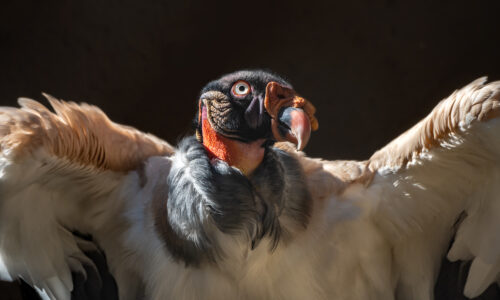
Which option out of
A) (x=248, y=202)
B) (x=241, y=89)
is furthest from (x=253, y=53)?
(x=248, y=202)

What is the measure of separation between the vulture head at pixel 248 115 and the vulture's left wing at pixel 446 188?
Result: 452 millimetres

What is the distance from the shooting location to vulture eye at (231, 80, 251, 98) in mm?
2430

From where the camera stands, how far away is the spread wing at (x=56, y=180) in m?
2.25

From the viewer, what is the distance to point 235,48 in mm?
4242

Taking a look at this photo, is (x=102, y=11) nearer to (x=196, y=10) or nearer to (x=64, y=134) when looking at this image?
(x=196, y=10)

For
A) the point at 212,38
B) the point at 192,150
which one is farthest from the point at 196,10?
the point at 192,150

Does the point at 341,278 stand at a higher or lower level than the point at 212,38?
lower

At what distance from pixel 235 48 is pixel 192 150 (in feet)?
5.91

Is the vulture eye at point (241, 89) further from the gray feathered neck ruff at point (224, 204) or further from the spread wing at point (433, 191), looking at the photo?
the spread wing at point (433, 191)

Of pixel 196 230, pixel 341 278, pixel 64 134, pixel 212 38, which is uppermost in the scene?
pixel 212 38

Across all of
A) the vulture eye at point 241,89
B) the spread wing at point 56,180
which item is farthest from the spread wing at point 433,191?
the spread wing at point 56,180

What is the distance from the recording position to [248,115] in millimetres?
2412

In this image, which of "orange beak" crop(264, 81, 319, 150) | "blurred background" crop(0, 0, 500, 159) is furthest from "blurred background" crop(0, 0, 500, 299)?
"orange beak" crop(264, 81, 319, 150)

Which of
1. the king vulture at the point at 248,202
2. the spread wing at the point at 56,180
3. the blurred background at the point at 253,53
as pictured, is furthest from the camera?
the blurred background at the point at 253,53
